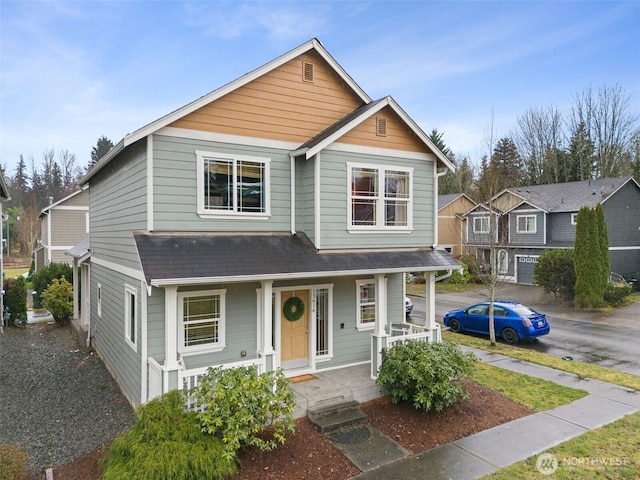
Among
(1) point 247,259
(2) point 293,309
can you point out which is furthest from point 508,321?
(1) point 247,259

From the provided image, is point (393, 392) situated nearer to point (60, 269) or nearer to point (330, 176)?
point (330, 176)

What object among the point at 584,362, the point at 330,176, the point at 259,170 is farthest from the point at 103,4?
the point at 584,362

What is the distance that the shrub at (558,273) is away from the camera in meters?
24.9

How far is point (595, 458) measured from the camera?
716 cm

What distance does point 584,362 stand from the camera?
13.5 meters

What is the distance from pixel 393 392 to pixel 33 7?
1551cm

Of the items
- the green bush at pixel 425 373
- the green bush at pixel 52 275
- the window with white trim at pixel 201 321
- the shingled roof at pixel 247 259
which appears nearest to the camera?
the shingled roof at pixel 247 259

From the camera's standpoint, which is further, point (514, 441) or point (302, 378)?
point (302, 378)

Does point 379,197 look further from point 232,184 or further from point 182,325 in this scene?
point 182,325

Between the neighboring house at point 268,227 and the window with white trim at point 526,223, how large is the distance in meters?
23.9

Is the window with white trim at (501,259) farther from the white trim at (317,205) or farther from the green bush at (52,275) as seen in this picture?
the green bush at (52,275)

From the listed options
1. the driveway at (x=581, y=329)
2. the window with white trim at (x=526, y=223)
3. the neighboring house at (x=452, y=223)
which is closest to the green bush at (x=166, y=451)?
the driveway at (x=581, y=329)

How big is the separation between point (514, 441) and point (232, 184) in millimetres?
8131

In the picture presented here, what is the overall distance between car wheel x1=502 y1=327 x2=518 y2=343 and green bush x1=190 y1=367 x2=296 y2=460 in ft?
39.3
